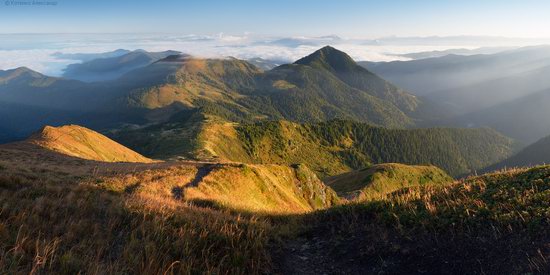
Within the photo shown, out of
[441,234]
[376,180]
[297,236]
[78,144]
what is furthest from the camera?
[376,180]

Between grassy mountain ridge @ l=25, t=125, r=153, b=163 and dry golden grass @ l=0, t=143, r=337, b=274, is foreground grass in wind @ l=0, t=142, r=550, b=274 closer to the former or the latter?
dry golden grass @ l=0, t=143, r=337, b=274

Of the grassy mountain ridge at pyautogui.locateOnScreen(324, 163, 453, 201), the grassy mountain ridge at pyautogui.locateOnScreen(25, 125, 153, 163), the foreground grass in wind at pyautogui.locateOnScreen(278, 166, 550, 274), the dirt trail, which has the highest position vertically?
the foreground grass in wind at pyautogui.locateOnScreen(278, 166, 550, 274)

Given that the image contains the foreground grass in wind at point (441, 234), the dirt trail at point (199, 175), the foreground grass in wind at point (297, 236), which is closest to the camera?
the foreground grass in wind at point (297, 236)

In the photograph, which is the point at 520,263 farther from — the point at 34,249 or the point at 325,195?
the point at 325,195

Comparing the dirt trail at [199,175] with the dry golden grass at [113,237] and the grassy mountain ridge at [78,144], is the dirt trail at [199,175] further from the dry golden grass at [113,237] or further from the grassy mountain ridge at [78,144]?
the grassy mountain ridge at [78,144]

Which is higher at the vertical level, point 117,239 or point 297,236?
point 117,239

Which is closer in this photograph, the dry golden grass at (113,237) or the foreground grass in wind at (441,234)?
the dry golden grass at (113,237)

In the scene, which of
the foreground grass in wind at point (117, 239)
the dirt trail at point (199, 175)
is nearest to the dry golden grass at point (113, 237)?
the foreground grass in wind at point (117, 239)

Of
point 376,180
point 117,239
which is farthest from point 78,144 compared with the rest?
point 376,180

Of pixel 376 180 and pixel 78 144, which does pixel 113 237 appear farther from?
pixel 376 180

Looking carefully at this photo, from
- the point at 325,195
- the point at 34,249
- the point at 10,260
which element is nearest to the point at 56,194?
the point at 34,249

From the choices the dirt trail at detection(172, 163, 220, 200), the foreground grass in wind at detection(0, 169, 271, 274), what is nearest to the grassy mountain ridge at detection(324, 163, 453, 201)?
the dirt trail at detection(172, 163, 220, 200)
